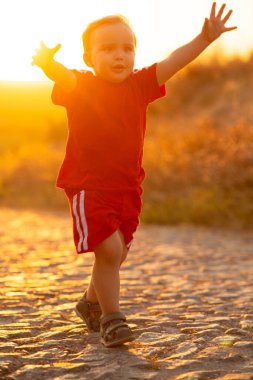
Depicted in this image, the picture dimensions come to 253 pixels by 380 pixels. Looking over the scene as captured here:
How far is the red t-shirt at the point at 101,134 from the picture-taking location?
13.9ft

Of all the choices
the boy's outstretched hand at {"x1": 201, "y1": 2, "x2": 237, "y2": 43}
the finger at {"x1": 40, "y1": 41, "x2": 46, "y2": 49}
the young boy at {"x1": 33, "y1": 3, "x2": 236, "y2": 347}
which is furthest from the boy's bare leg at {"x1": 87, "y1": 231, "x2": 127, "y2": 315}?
the boy's outstretched hand at {"x1": 201, "y1": 2, "x2": 237, "y2": 43}

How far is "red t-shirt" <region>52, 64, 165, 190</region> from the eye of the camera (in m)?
4.23

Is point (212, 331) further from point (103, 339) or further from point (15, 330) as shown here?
point (15, 330)

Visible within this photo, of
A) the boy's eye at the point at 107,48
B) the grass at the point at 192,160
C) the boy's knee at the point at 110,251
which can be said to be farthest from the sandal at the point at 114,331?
the grass at the point at 192,160

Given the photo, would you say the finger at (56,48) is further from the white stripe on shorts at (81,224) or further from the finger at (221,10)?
the finger at (221,10)

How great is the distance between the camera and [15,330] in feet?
15.1

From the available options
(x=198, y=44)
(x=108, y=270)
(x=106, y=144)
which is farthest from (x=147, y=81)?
(x=108, y=270)

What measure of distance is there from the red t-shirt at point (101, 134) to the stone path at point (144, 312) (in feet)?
3.06

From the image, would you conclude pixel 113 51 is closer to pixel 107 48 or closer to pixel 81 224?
pixel 107 48

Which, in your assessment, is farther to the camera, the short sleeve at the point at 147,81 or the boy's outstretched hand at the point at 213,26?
the short sleeve at the point at 147,81

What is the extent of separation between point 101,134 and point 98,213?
447mm

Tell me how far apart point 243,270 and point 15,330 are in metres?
3.12

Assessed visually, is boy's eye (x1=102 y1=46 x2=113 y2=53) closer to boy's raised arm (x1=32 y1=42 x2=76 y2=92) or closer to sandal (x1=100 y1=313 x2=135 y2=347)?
boy's raised arm (x1=32 y1=42 x2=76 y2=92)

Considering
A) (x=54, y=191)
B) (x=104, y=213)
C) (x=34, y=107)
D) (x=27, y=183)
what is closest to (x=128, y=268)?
(x=104, y=213)
